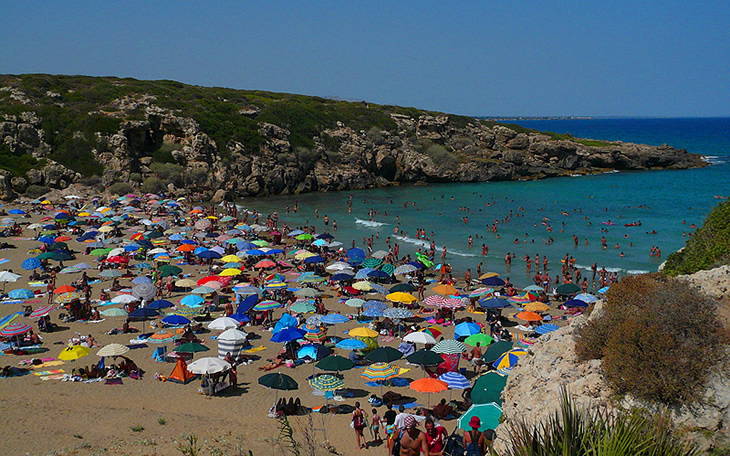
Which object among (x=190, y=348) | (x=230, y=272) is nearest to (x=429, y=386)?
(x=190, y=348)

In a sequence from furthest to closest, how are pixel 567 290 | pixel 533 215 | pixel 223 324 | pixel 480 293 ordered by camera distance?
pixel 533 215, pixel 480 293, pixel 567 290, pixel 223 324

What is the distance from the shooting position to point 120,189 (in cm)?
5378

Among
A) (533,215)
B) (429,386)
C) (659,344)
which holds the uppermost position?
(659,344)

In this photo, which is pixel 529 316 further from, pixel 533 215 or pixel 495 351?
pixel 533 215

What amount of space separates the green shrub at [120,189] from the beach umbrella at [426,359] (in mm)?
45645

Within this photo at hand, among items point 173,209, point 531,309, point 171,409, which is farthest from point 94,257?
point 531,309

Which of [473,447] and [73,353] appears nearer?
[473,447]

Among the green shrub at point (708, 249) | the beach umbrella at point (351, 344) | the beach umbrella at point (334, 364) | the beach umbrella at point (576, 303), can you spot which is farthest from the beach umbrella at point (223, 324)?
the beach umbrella at point (576, 303)

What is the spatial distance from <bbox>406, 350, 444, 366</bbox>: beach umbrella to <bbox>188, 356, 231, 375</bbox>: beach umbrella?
451 cm

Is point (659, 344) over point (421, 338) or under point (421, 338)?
over

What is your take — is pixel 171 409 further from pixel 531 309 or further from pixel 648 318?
pixel 531 309

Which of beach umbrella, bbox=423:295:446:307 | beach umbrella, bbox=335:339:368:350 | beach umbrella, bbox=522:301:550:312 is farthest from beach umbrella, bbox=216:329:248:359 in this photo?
beach umbrella, bbox=522:301:550:312

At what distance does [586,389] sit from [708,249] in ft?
29.8

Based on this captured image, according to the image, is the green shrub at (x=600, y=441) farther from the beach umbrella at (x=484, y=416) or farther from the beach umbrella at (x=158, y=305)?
the beach umbrella at (x=158, y=305)
